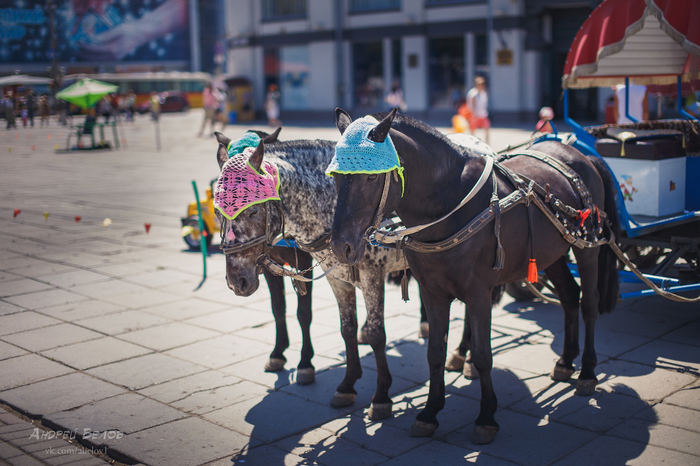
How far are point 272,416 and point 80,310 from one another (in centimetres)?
339

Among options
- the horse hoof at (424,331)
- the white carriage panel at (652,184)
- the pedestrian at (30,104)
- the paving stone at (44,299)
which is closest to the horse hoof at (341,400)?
the horse hoof at (424,331)

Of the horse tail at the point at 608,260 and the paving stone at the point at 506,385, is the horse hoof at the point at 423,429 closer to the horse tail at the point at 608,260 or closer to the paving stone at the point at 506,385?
the paving stone at the point at 506,385

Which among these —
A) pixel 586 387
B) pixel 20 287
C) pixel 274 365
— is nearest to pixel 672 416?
pixel 586 387

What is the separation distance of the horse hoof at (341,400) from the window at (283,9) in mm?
30228

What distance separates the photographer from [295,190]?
4.39 m

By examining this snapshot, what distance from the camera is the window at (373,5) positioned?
29.4 m

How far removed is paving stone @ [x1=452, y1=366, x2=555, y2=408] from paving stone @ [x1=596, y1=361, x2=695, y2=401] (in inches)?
18.1

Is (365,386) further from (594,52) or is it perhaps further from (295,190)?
(594,52)

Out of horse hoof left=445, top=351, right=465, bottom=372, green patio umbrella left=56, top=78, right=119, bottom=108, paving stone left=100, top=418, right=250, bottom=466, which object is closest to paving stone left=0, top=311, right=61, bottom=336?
paving stone left=100, top=418, right=250, bottom=466

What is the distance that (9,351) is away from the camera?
18.7ft

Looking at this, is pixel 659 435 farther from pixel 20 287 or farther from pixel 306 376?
pixel 20 287

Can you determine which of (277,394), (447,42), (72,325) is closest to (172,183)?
(72,325)

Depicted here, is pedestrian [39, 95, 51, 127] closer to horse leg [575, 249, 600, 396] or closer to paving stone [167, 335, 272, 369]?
paving stone [167, 335, 272, 369]

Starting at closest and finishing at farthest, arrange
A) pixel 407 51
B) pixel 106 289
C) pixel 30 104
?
pixel 106 289, pixel 30 104, pixel 407 51
